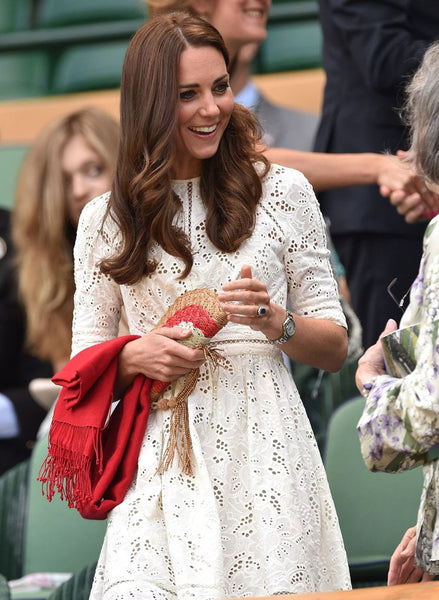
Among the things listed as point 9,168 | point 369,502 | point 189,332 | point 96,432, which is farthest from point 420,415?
point 9,168

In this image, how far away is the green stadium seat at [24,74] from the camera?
6.74 metres

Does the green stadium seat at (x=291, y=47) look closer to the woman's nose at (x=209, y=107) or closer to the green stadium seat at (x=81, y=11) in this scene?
the green stadium seat at (x=81, y=11)

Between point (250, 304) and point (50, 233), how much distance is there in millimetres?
2289

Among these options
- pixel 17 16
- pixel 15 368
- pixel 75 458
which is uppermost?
pixel 17 16

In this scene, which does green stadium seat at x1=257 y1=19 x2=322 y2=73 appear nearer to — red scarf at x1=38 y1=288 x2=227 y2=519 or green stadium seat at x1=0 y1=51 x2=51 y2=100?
green stadium seat at x1=0 y1=51 x2=51 y2=100

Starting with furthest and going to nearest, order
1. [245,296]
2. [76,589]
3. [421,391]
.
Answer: [76,589] → [245,296] → [421,391]

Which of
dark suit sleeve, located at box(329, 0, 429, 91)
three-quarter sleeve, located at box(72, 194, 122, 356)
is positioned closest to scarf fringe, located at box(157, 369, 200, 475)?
three-quarter sleeve, located at box(72, 194, 122, 356)

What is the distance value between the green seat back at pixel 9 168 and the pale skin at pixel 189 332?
3592mm

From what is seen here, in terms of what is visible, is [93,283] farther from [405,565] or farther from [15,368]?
[15,368]

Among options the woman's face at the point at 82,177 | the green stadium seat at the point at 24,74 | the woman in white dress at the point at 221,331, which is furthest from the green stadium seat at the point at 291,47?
the woman in white dress at the point at 221,331

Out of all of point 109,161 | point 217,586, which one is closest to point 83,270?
point 217,586

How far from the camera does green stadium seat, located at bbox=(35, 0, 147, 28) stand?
6680 mm

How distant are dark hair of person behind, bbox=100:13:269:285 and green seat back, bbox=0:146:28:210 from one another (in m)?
3.58

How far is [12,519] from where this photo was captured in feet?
Answer: 13.9
